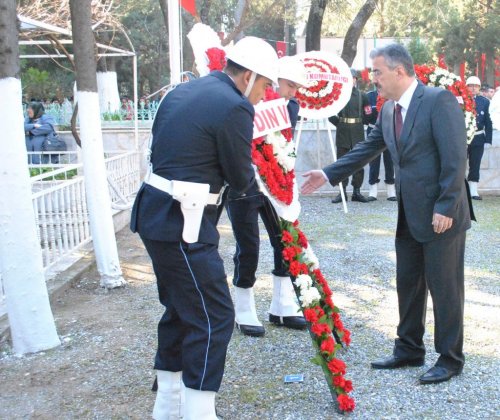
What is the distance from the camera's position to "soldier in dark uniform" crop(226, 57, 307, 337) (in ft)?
15.4

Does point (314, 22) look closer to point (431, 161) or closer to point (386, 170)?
point (386, 170)

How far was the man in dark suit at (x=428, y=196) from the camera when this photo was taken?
152 inches

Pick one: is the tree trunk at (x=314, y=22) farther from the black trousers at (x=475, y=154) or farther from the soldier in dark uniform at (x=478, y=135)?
the black trousers at (x=475, y=154)

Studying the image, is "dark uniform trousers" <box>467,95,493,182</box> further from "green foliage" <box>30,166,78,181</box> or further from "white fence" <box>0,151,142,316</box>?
"green foliage" <box>30,166,78,181</box>

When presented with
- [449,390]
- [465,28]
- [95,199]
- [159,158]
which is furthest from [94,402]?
[465,28]

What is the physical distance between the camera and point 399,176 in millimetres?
4133

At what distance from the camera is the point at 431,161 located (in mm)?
3953

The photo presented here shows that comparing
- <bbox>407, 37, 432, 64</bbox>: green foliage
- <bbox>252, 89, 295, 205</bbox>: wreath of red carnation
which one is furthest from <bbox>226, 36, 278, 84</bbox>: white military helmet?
<bbox>407, 37, 432, 64</bbox>: green foliage

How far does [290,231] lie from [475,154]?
7.94m

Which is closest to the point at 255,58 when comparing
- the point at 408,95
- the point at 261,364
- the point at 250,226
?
the point at 408,95

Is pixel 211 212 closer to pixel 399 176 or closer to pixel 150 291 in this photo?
pixel 399 176

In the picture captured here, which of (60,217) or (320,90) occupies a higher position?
(320,90)

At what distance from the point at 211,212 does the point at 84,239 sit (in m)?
4.90

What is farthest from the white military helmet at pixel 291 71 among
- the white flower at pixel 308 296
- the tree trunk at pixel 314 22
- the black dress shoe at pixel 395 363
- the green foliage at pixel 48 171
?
the tree trunk at pixel 314 22
